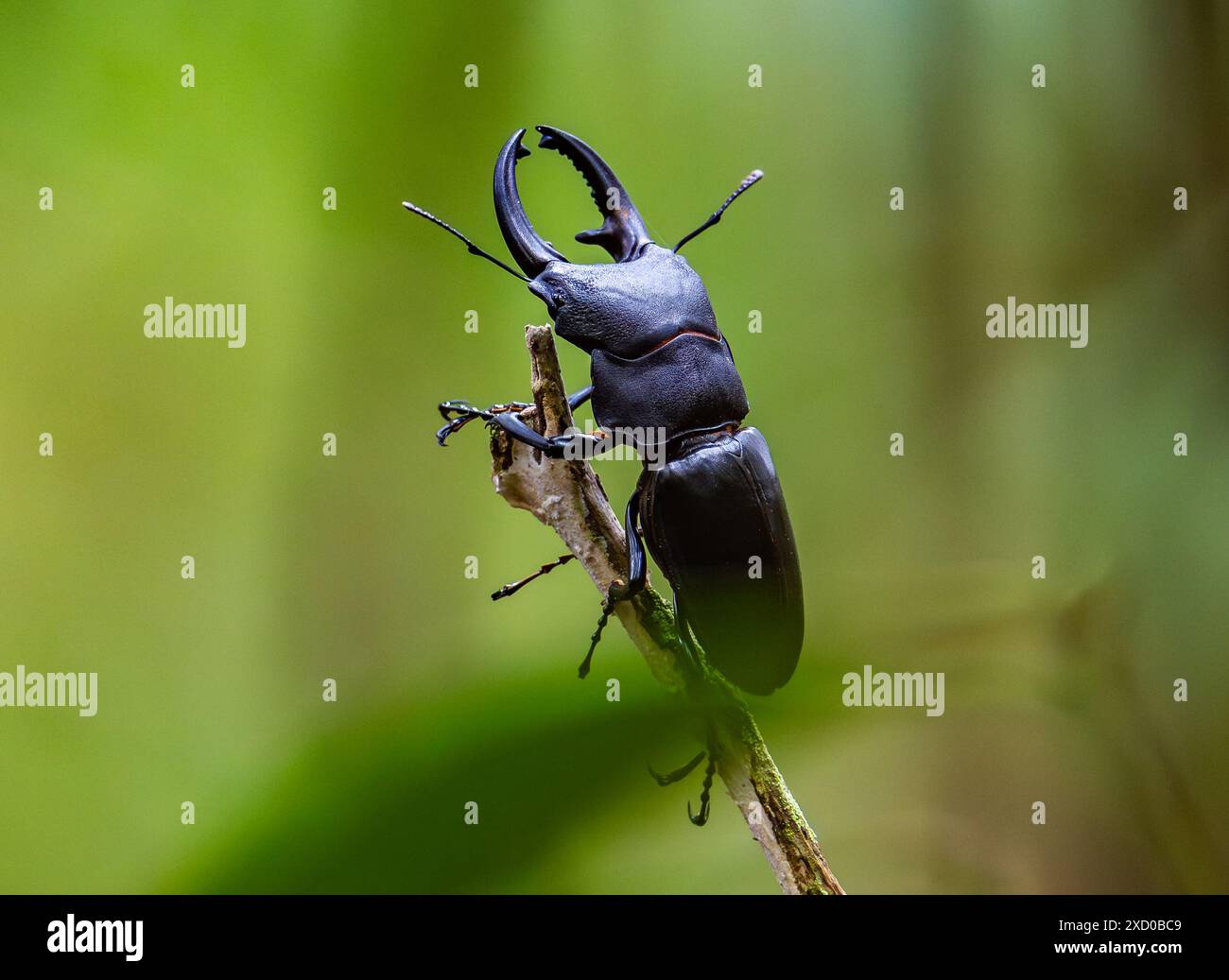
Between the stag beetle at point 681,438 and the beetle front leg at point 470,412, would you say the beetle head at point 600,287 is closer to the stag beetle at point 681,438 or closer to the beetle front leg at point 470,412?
the stag beetle at point 681,438

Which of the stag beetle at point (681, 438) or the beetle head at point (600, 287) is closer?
the stag beetle at point (681, 438)

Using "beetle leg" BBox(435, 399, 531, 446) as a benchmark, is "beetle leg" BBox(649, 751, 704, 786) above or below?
below

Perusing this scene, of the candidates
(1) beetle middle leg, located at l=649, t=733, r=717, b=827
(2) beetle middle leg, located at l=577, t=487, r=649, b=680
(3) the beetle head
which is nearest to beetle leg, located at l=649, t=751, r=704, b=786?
(1) beetle middle leg, located at l=649, t=733, r=717, b=827

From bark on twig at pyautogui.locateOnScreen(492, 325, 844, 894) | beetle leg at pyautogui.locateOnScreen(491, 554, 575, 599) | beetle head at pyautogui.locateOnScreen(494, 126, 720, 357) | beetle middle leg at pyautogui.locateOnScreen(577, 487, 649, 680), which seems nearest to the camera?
bark on twig at pyautogui.locateOnScreen(492, 325, 844, 894)

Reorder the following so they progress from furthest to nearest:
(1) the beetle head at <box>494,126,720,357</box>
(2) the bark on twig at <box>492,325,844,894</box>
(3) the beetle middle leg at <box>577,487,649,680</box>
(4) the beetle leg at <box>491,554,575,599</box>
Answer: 1. (1) the beetle head at <box>494,126,720,357</box>
2. (4) the beetle leg at <box>491,554,575,599</box>
3. (3) the beetle middle leg at <box>577,487,649,680</box>
4. (2) the bark on twig at <box>492,325,844,894</box>

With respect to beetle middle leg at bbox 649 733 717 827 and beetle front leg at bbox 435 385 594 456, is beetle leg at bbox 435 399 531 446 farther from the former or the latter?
beetle middle leg at bbox 649 733 717 827

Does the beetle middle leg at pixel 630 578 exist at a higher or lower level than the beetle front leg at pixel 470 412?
lower

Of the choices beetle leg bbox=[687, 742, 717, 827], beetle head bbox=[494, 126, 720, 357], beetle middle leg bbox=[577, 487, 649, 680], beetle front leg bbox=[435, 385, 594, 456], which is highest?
beetle head bbox=[494, 126, 720, 357]

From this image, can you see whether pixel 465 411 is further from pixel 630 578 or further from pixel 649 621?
pixel 649 621

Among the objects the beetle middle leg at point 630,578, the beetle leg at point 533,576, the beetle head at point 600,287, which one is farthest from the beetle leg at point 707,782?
the beetle head at point 600,287
